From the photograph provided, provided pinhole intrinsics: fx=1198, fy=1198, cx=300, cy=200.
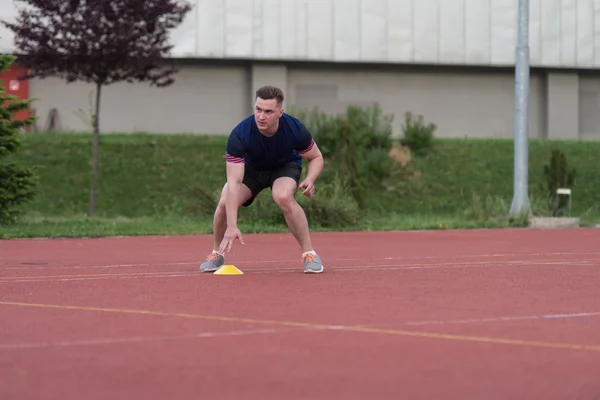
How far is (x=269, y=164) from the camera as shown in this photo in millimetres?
10578

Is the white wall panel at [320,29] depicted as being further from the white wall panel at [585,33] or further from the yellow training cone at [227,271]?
the yellow training cone at [227,271]

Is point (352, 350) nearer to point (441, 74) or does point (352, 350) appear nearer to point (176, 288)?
point (176, 288)

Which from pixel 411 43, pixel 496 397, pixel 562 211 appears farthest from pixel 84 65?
pixel 496 397

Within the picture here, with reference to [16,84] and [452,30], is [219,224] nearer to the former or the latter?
[16,84]

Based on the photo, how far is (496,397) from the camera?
15.7 ft

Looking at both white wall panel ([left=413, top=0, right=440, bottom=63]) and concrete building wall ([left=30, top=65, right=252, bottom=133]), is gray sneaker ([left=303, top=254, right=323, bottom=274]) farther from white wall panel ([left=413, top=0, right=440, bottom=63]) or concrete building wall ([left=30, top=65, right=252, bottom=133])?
white wall panel ([left=413, top=0, right=440, bottom=63])

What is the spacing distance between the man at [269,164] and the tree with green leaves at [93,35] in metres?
12.3

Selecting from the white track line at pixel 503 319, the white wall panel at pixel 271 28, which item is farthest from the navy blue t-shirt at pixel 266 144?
the white wall panel at pixel 271 28

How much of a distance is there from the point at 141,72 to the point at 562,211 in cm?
907

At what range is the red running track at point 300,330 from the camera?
5.02 meters

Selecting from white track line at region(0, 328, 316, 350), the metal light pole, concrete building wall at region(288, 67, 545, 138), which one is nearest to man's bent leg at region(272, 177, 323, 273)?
white track line at region(0, 328, 316, 350)

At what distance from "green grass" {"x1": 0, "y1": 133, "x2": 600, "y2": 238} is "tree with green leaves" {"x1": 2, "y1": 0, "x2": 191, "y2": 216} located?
2.90 meters

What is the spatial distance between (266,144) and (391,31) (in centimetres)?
2778

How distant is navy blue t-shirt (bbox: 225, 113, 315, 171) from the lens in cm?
1027
